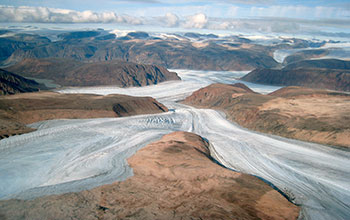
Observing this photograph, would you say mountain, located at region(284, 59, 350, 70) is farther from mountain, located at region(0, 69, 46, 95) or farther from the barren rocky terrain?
the barren rocky terrain

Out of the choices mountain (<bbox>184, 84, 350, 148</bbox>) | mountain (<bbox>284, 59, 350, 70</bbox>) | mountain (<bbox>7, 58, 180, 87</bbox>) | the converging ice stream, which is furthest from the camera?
mountain (<bbox>284, 59, 350, 70</bbox>)

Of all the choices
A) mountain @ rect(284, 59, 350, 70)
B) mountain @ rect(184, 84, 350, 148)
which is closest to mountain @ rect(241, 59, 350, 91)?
mountain @ rect(284, 59, 350, 70)

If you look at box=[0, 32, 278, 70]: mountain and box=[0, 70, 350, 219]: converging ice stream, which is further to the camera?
box=[0, 32, 278, 70]: mountain

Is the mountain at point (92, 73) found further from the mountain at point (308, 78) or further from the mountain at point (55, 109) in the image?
the mountain at point (55, 109)

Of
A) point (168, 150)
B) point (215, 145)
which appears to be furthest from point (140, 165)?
point (215, 145)

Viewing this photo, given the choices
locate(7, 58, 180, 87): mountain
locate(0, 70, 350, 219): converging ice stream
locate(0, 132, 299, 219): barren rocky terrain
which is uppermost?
locate(0, 132, 299, 219): barren rocky terrain

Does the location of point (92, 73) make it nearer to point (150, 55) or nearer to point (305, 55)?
point (150, 55)
